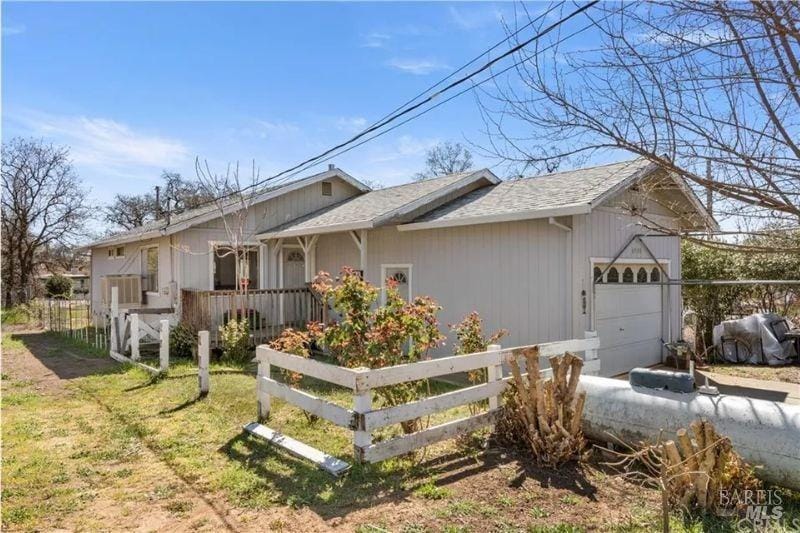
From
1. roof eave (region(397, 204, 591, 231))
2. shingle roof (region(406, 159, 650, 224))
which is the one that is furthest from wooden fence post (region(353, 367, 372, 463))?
shingle roof (region(406, 159, 650, 224))

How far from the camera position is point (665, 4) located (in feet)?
10.3

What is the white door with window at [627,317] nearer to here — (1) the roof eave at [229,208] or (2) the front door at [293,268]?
(2) the front door at [293,268]

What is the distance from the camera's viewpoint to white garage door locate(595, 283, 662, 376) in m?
8.11

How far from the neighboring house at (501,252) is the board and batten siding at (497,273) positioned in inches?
0.7

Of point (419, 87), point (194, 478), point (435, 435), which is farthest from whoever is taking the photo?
point (419, 87)

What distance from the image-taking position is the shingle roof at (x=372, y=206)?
10320 mm

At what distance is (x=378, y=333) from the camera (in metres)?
4.82

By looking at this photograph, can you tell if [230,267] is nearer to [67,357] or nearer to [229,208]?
[229,208]

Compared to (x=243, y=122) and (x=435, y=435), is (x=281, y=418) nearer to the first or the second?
(x=435, y=435)

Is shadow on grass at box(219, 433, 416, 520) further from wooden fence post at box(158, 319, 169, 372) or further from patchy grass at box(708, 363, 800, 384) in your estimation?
patchy grass at box(708, 363, 800, 384)

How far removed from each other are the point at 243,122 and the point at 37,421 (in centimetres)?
959

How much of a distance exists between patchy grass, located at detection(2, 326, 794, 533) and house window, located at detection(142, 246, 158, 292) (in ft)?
24.5

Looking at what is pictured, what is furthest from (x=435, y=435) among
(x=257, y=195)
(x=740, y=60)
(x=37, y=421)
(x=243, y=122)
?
(x=243, y=122)

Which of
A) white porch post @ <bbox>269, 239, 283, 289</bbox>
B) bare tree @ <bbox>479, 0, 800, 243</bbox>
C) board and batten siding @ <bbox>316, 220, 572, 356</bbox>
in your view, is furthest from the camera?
white porch post @ <bbox>269, 239, 283, 289</bbox>
